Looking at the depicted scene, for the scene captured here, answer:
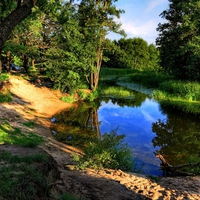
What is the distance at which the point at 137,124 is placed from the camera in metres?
18.5

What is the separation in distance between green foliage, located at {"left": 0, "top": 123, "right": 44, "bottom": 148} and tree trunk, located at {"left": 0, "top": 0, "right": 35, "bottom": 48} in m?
6.46

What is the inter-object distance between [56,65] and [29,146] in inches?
647

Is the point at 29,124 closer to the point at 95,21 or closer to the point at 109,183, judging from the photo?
the point at 109,183

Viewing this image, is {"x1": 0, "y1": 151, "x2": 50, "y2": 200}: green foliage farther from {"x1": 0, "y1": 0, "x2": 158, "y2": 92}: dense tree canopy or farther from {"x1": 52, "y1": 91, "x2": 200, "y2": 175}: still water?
{"x1": 0, "y1": 0, "x2": 158, "y2": 92}: dense tree canopy

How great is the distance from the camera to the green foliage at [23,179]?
13.6 ft

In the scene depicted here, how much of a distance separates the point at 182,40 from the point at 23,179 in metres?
31.3

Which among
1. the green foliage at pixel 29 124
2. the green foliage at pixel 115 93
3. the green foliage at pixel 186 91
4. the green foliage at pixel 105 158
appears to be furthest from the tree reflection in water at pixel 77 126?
the green foliage at pixel 186 91

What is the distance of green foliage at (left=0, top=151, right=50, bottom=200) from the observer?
4.15 metres

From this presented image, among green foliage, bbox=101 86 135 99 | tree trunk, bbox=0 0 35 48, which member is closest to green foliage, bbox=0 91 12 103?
tree trunk, bbox=0 0 35 48

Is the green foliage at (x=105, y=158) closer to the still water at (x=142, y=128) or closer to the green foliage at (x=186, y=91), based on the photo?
Result: the still water at (x=142, y=128)

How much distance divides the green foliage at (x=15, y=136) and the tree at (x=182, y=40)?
2304cm

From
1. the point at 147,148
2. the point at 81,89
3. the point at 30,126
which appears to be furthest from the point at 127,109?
the point at 30,126

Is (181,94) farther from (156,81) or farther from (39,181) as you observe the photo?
(39,181)

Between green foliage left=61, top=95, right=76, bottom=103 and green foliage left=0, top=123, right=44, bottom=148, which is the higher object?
green foliage left=61, top=95, right=76, bottom=103
